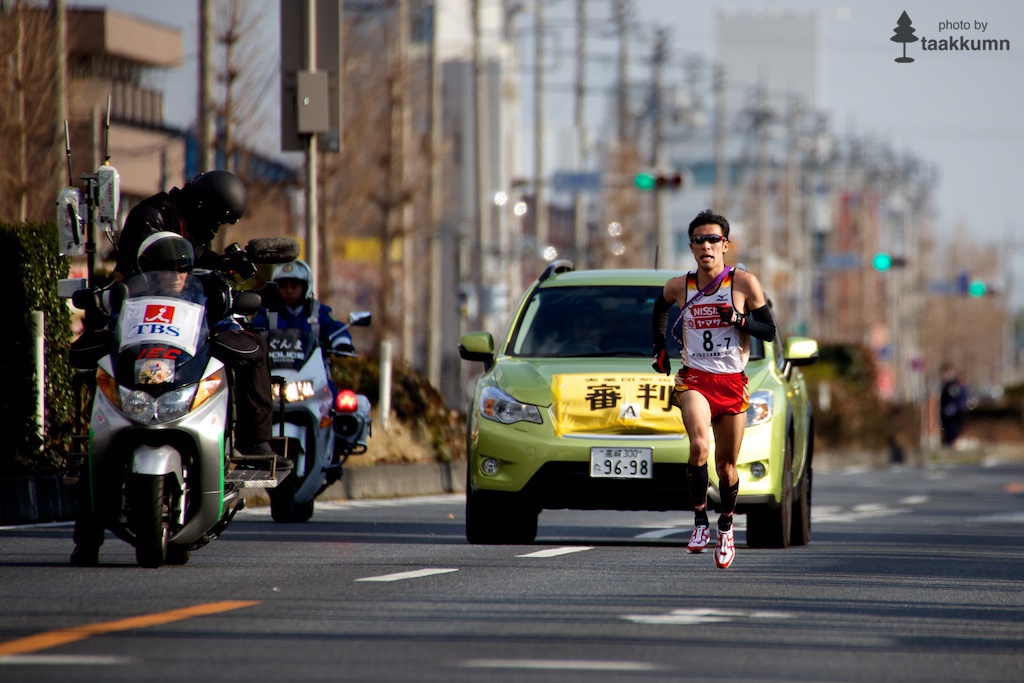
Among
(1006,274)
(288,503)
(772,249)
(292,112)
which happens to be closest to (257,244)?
(288,503)

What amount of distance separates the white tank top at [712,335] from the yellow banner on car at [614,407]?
34.0 inches

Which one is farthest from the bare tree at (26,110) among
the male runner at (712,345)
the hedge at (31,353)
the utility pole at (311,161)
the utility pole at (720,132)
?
the utility pole at (720,132)

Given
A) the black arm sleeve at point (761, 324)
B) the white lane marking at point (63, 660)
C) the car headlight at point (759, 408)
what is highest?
the black arm sleeve at point (761, 324)

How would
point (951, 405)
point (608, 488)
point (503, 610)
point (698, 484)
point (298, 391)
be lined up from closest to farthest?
point (503, 610) → point (698, 484) → point (608, 488) → point (298, 391) → point (951, 405)

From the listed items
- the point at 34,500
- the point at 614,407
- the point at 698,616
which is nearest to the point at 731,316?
the point at 614,407

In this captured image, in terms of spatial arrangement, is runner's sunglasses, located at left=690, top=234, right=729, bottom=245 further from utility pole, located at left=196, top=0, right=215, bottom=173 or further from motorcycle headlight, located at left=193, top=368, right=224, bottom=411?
utility pole, located at left=196, top=0, right=215, bottom=173

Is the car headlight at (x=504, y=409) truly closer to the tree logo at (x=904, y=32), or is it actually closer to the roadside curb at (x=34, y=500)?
the roadside curb at (x=34, y=500)

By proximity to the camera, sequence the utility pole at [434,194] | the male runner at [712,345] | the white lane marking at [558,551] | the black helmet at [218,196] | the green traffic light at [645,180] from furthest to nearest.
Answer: the green traffic light at [645,180], the utility pole at [434,194], the white lane marking at [558,551], the male runner at [712,345], the black helmet at [218,196]

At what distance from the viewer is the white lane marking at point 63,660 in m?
7.02

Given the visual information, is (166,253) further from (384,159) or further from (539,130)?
(539,130)

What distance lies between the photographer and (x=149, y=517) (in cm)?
1029

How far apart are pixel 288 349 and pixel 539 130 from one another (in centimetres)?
3995

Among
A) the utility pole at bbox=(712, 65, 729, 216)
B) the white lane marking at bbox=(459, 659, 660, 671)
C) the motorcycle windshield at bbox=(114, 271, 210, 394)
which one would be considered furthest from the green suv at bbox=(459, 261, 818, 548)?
the utility pole at bbox=(712, 65, 729, 216)

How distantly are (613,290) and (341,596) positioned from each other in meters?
4.96
